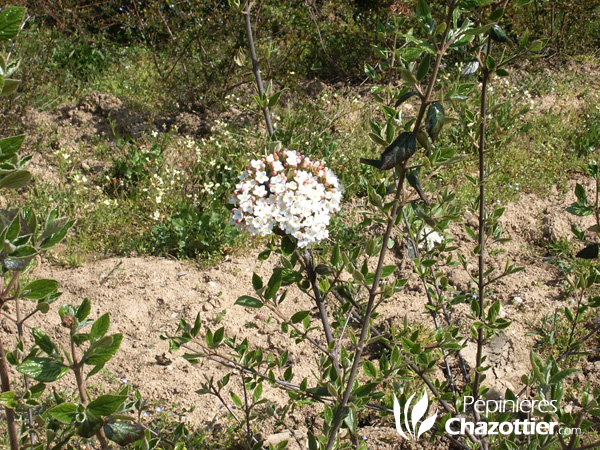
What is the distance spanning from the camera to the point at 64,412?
103 centimetres

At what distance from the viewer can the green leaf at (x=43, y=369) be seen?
1016 mm

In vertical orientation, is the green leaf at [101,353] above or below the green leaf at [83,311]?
below

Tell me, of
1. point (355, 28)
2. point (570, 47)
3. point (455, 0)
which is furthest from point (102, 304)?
point (570, 47)

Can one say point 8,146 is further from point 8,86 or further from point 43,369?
point 43,369

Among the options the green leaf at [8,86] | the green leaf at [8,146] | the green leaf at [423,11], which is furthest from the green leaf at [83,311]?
the green leaf at [423,11]

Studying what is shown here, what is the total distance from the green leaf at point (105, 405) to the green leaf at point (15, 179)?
42 centimetres

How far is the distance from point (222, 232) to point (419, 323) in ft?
4.37

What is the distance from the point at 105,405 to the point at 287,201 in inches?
27.2

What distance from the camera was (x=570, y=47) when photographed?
5.98 meters

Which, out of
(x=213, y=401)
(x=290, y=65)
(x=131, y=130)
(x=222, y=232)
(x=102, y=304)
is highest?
(x=290, y=65)

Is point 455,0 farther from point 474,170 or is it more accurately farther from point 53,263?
point 474,170

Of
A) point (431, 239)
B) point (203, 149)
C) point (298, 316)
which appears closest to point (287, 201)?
point (298, 316)

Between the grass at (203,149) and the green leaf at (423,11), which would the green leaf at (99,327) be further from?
the grass at (203,149)

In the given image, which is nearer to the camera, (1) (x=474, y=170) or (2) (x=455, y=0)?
(2) (x=455, y=0)
